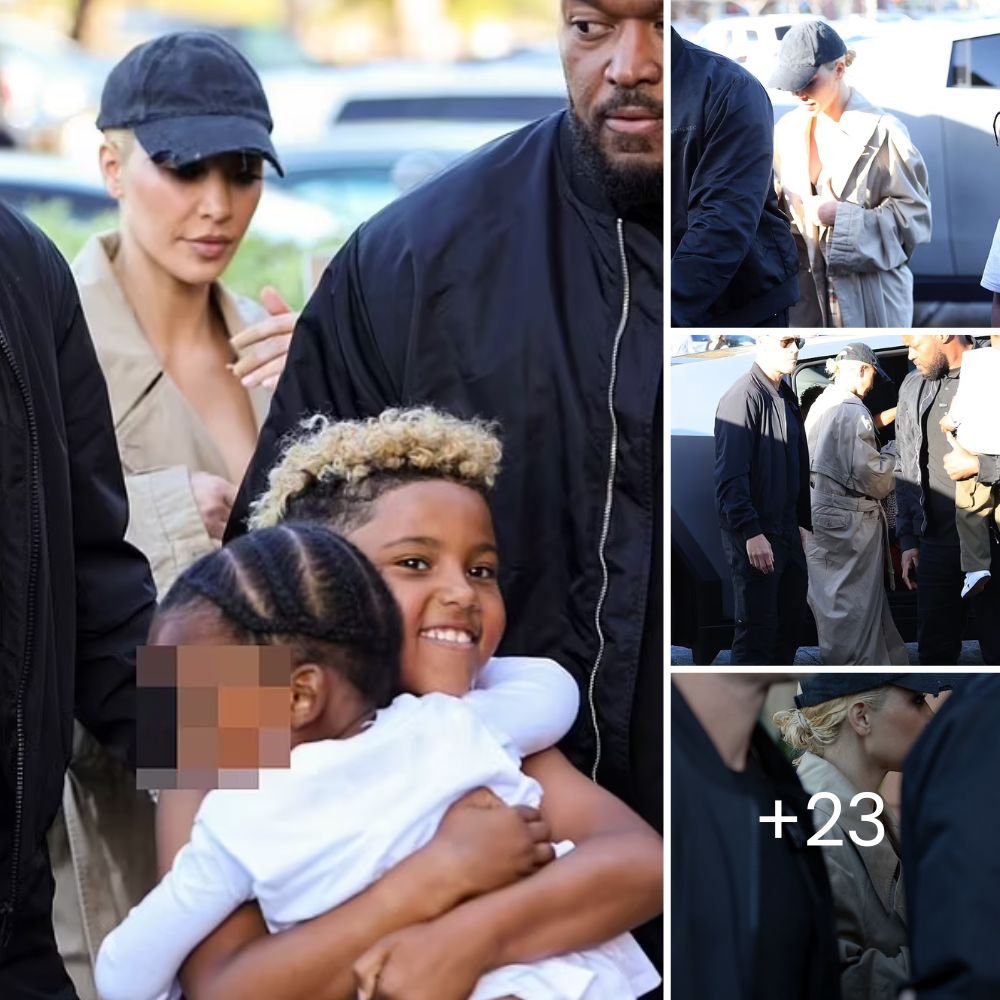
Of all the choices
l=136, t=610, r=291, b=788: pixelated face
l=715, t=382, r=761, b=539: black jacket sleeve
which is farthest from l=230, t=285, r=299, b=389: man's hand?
l=715, t=382, r=761, b=539: black jacket sleeve

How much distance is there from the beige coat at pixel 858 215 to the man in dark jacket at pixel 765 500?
112 mm

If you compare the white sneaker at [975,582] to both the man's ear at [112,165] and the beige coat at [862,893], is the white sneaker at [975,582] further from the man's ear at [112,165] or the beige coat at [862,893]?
the man's ear at [112,165]

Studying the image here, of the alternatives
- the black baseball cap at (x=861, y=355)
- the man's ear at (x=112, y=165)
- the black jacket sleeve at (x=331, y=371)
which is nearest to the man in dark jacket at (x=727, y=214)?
the black baseball cap at (x=861, y=355)

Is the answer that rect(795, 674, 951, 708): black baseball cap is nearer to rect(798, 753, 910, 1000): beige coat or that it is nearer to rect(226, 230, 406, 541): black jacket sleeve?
rect(798, 753, 910, 1000): beige coat

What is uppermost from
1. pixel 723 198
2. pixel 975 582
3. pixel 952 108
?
pixel 952 108

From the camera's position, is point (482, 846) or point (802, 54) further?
point (802, 54)

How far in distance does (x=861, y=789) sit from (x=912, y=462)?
0.53m

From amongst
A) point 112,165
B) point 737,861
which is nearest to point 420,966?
point 737,861

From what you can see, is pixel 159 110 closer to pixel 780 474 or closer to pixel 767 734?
pixel 780 474

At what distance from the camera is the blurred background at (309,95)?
10.4ft

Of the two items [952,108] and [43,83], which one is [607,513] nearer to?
[952,108]

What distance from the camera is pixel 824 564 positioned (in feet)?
10.1

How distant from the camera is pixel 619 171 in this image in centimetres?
304

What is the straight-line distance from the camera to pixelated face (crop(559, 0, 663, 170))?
9.81ft
